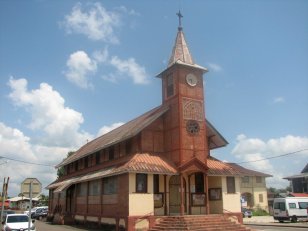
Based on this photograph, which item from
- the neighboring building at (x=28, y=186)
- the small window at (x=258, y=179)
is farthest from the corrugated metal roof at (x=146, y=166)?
the small window at (x=258, y=179)

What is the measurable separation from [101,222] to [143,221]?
17.3 ft

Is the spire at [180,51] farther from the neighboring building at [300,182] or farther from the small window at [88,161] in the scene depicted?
the neighboring building at [300,182]

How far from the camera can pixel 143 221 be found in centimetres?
2341

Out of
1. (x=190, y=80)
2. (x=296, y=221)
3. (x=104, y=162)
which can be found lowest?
(x=296, y=221)

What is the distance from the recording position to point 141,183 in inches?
956

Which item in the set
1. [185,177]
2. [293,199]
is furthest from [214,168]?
[293,199]

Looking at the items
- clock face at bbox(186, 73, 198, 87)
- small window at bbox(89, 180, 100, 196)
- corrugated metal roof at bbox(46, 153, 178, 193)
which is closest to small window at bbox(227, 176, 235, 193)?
corrugated metal roof at bbox(46, 153, 178, 193)

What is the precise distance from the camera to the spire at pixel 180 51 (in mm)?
28891

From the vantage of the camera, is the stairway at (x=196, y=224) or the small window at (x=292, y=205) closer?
the stairway at (x=196, y=224)

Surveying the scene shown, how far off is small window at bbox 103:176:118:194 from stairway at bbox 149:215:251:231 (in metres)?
4.25

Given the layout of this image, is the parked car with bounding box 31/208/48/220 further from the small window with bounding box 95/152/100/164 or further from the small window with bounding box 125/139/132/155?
the small window with bounding box 125/139/132/155

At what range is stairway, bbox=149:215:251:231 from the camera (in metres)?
22.3

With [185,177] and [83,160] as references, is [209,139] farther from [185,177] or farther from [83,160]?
[83,160]

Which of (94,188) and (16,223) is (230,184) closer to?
(94,188)
